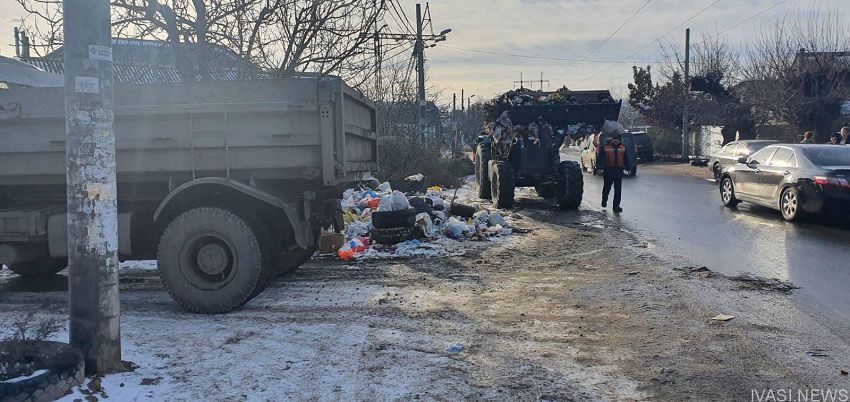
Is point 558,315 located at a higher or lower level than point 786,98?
lower

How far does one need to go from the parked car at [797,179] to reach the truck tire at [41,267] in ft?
37.6

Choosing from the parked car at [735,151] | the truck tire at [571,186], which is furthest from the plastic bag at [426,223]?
the parked car at [735,151]

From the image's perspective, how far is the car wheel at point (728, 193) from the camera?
1428 cm

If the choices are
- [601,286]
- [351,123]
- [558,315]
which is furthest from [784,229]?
[351,123]

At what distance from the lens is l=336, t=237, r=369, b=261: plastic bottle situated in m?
8.99

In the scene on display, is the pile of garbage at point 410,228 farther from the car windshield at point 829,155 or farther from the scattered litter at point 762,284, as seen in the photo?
the car windshield at point 829,155

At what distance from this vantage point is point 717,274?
7.47 meters

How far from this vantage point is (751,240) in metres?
9.88

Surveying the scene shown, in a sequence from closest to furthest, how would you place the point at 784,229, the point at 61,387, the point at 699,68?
the point at 61,387
the point at 784,229
the point at 699,68

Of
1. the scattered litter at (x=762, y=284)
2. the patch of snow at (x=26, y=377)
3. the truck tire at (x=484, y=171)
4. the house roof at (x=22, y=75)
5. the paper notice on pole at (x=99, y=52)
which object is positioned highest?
the house roof at (x=22, y=75)

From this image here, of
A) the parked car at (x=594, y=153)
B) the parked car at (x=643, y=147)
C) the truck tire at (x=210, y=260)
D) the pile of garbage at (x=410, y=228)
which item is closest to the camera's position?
the truck tire at (x=210, y=260)

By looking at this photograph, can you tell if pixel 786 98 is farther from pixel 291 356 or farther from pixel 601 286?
pixel 291 356

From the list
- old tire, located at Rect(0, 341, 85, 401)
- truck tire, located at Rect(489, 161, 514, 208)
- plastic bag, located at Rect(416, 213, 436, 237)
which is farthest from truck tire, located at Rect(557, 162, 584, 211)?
old tire, located at Rect(0, 341, 85, 401)

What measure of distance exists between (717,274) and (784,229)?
4.37 metres
